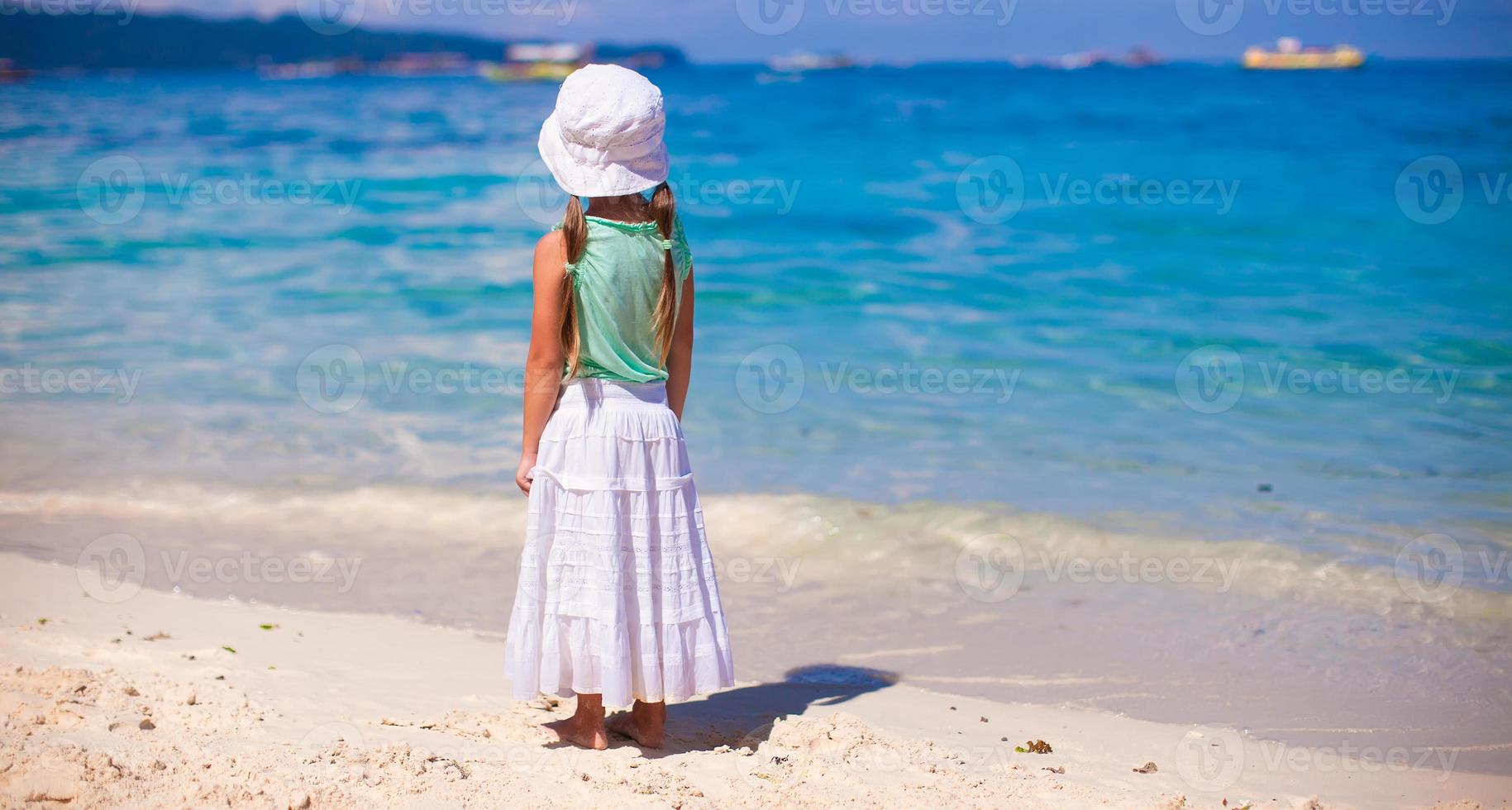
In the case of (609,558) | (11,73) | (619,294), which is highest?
(11,73)

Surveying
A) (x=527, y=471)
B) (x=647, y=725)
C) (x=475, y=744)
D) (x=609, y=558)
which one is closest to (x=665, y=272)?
(x=527, y=471)

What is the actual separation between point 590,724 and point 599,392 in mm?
958

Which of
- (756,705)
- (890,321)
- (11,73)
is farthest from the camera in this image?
(11,73)

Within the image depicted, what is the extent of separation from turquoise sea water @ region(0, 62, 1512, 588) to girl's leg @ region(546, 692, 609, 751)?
291cm

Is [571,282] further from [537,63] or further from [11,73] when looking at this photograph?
[537,63]

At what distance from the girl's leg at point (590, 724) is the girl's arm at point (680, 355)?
83 centimetres

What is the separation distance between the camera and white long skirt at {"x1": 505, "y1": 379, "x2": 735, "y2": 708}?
3.11 metres

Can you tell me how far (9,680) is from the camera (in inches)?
132

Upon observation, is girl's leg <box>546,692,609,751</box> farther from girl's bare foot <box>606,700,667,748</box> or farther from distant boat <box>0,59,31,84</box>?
distant boat <box>0,59,31,84</box>

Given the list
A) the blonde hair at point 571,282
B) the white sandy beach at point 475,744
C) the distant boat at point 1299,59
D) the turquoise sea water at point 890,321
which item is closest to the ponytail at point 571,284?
the blonde hair at point 571,282

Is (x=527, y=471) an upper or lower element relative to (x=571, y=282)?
lower

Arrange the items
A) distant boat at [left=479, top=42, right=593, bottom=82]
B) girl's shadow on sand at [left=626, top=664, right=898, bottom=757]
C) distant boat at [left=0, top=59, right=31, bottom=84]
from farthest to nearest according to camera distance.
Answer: distant boat at [left=479, top=42, right=593, bottom=82], distant boat at [left=0, top=59, right=31, bottom=84], girl's shadow on sand at [left=626, top=664, right=898, bottom=757]

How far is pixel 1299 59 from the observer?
51.4 m

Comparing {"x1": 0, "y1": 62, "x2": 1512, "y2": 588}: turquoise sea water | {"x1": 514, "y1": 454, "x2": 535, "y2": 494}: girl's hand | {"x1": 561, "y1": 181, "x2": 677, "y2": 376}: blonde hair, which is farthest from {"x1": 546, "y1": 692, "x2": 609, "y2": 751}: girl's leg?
{"x1": 0, "y1": 62, "x2": 1512, "y2": 588}: turquoise sea water
